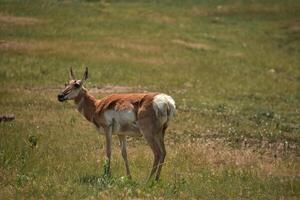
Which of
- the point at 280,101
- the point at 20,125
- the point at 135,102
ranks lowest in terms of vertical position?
the point at 280,101

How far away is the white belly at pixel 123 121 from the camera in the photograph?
14477mm

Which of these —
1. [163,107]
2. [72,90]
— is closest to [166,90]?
[72,90]

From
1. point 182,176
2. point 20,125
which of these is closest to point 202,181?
→ point 182,176

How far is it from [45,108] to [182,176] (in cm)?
1092

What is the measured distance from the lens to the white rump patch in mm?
13992

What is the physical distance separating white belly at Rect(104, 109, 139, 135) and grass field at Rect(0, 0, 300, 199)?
40.5 inches

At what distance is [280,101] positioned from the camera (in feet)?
98.5

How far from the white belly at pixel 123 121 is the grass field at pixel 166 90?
3.38 feet

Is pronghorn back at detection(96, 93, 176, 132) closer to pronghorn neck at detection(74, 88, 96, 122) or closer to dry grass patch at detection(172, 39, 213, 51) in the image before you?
pronghorn neck at detection(74, 88, 96, 122)

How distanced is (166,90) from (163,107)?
16839 mm

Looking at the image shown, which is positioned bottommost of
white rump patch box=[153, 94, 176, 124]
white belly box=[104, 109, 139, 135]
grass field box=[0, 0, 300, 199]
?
grass field box=[0, 0, 300, 199]

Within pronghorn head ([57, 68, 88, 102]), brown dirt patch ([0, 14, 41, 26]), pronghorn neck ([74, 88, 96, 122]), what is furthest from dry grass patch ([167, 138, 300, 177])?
brown dirt patch ([0, 14, 41, 26])

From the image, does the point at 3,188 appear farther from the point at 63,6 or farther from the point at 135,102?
the point at 63,6

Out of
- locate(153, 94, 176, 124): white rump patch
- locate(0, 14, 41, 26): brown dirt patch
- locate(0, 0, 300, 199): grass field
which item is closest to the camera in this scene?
locate(0, 0, 300, 199): grass field
